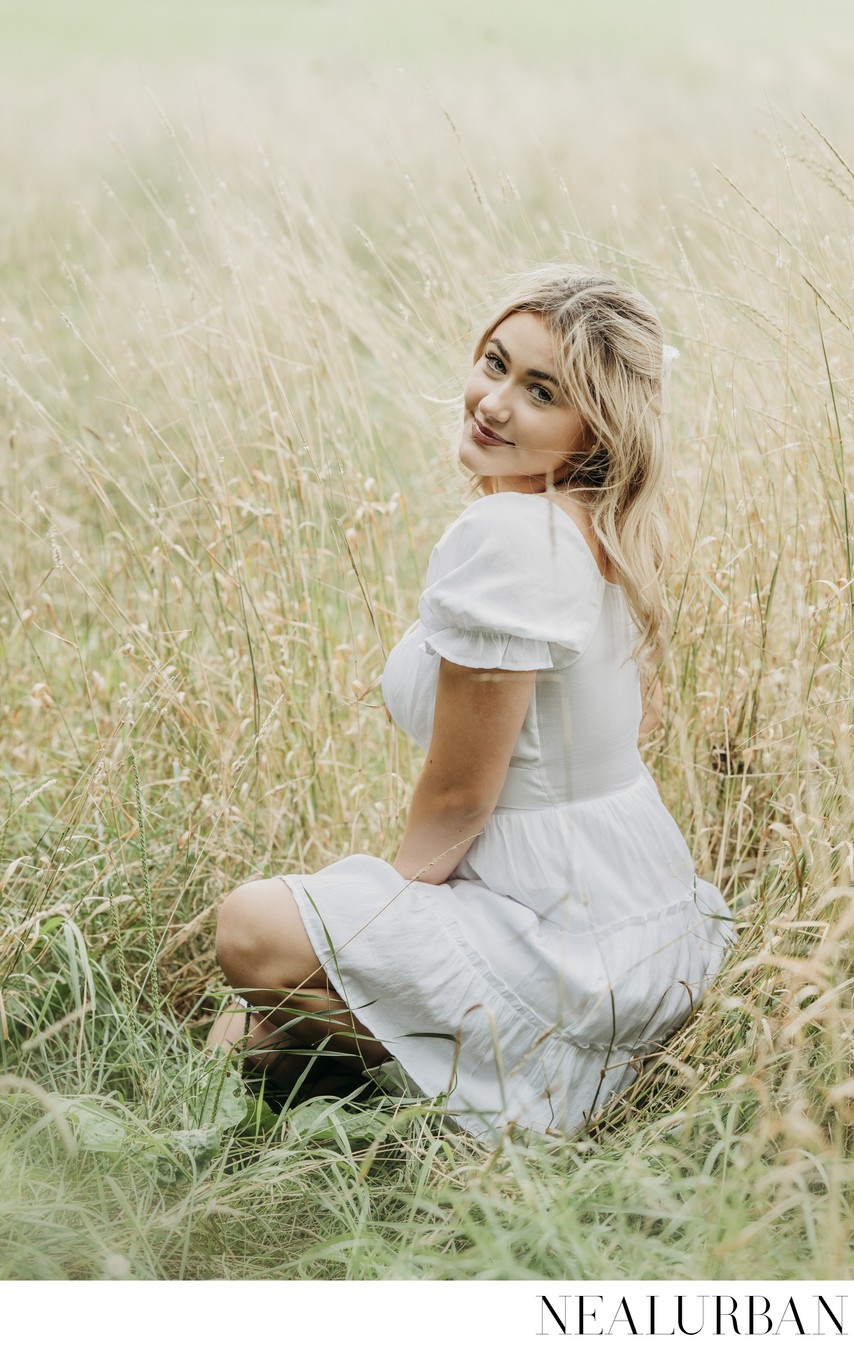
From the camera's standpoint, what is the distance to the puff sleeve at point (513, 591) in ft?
5.24

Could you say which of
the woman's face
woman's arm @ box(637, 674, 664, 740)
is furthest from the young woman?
woman's arm @ box(637, 674, 664, 740)

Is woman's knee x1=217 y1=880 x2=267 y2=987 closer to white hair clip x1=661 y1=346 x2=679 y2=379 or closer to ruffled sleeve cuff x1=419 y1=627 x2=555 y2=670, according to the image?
ruffled sleeve cuff x1=419 y1=627 x2=555 y2=670

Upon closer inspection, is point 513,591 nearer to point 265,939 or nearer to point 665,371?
point 665,371

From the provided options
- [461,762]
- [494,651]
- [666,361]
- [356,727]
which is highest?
[666,361]

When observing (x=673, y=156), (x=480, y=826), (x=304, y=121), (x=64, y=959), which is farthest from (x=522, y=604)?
(x=304, y=121)

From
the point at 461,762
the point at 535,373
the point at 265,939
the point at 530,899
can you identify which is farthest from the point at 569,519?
the point at 265,939

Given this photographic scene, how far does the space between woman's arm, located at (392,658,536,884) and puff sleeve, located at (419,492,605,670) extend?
0.11 feet

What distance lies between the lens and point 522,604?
1.60m

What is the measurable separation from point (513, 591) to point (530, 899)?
46cm

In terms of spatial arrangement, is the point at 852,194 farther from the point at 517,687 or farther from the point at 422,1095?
the point at 422,1095

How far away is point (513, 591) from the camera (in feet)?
5.26

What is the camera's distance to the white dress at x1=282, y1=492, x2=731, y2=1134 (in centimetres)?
162

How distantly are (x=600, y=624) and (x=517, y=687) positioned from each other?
7.5 inches

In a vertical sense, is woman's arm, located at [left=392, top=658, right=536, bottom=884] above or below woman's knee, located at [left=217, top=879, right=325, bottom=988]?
above
